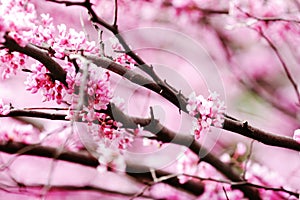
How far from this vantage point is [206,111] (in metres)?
1.65

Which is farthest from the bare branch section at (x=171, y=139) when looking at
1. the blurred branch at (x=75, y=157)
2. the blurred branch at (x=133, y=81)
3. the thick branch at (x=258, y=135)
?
the thick branch at (x=258, y=135)

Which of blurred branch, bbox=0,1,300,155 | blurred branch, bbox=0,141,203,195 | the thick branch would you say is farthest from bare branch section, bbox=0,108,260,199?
the thick branch

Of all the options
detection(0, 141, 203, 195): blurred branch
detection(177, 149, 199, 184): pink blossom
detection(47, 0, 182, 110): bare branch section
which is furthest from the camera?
detection(177, 149, 199, 184): pink blossom

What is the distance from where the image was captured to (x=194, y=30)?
3951mm

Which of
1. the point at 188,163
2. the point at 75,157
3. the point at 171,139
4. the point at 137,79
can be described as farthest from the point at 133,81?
the point at 188,163

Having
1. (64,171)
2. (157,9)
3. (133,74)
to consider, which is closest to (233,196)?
(133,74)

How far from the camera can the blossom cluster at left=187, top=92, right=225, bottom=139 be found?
165 cm

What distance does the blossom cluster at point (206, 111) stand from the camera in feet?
5.40

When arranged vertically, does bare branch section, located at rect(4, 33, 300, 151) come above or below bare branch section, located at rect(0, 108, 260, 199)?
above

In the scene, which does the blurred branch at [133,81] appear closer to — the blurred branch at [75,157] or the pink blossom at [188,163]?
the blurred branch at [75,157]

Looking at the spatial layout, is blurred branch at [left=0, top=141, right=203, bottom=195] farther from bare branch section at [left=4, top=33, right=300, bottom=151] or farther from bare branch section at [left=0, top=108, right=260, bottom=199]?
bare branch section at [left=4, top=33, right=300, bottom=151]

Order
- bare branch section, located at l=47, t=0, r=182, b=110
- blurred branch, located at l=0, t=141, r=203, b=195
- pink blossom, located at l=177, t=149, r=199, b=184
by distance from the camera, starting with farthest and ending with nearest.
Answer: pink blossom, located at l=177, t=149, r=199, b=184 < blurred branch, located at l=0, t=141, r=203, b=195 < bare branch section, located at l=47, t=0, r=182, b=110

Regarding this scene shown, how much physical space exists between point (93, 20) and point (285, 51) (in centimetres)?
255

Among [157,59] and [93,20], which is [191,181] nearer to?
[93,20]
